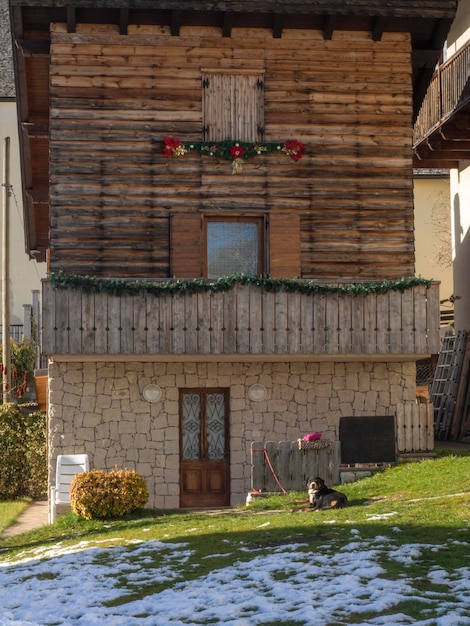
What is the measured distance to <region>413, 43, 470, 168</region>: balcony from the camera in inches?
1201

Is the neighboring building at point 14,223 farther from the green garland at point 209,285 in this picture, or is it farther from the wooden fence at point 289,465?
the wooden fence at point 289,465

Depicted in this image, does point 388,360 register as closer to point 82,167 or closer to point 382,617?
point 82,167

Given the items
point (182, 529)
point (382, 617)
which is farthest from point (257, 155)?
point (382, 617)

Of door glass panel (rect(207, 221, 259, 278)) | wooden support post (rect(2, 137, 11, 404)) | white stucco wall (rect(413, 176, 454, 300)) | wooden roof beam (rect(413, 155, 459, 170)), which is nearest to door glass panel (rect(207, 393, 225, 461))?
door glass panel (rect(207, 221, 259, 278))

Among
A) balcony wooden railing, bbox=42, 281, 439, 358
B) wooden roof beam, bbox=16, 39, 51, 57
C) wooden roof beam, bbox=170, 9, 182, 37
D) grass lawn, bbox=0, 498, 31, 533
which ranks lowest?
grass lawn, bbox=0, 498, 31, 533

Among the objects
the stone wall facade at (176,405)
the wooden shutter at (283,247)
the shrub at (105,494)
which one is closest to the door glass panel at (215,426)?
the stone wall facade at (176,405)

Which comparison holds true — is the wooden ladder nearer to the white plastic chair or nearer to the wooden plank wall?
the wooden plank wall

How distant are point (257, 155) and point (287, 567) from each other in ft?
46.2

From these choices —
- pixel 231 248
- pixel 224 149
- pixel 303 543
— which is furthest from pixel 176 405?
pixel 303 543

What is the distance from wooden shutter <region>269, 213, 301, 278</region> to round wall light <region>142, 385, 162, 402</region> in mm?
3509

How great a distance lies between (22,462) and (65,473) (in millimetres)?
8793

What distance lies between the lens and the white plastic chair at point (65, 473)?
945 inches

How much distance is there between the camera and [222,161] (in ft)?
86.8

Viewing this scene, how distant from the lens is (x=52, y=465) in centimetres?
2553
